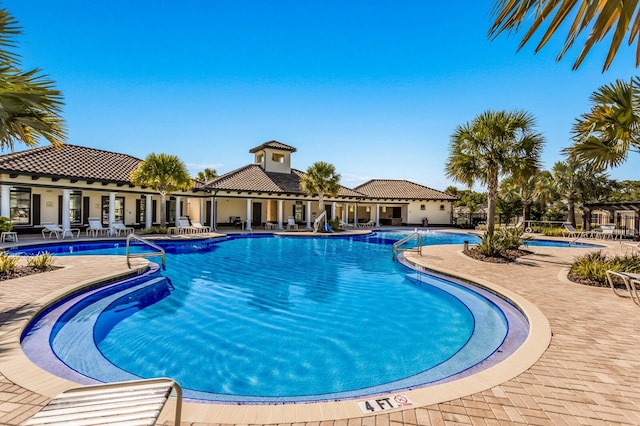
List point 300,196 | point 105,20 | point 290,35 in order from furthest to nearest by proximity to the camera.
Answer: point 300,196, point 290,35, point 105,20

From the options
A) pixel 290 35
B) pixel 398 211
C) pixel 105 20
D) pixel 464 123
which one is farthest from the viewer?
pixel 398 211

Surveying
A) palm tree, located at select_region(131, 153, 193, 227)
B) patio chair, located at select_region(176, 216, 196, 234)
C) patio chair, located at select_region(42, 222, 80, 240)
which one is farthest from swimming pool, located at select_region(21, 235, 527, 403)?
patio chair, located at select_region(42, 222, 80, 240)

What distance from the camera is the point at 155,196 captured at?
23922mm

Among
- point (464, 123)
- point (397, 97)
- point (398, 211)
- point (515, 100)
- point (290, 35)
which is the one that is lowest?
point (398, 211)

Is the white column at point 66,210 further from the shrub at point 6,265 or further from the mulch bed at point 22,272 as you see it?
the shrub at point 6,265

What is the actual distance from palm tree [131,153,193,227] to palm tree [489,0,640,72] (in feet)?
65.4

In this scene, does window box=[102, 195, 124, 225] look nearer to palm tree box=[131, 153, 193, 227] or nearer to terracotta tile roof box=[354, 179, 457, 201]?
palm tree box=[131, 153, 193, 227]

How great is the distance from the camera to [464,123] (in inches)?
582

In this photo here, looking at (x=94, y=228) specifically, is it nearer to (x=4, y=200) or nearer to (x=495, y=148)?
(x=4, y=200)

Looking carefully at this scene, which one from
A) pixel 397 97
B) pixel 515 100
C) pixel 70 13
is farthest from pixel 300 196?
pixel 70 13

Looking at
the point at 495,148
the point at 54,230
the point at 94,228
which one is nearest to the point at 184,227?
the point at 94,228

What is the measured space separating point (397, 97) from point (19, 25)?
52.2ft

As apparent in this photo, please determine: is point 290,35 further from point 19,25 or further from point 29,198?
point 29,198

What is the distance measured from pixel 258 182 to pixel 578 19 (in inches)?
991
